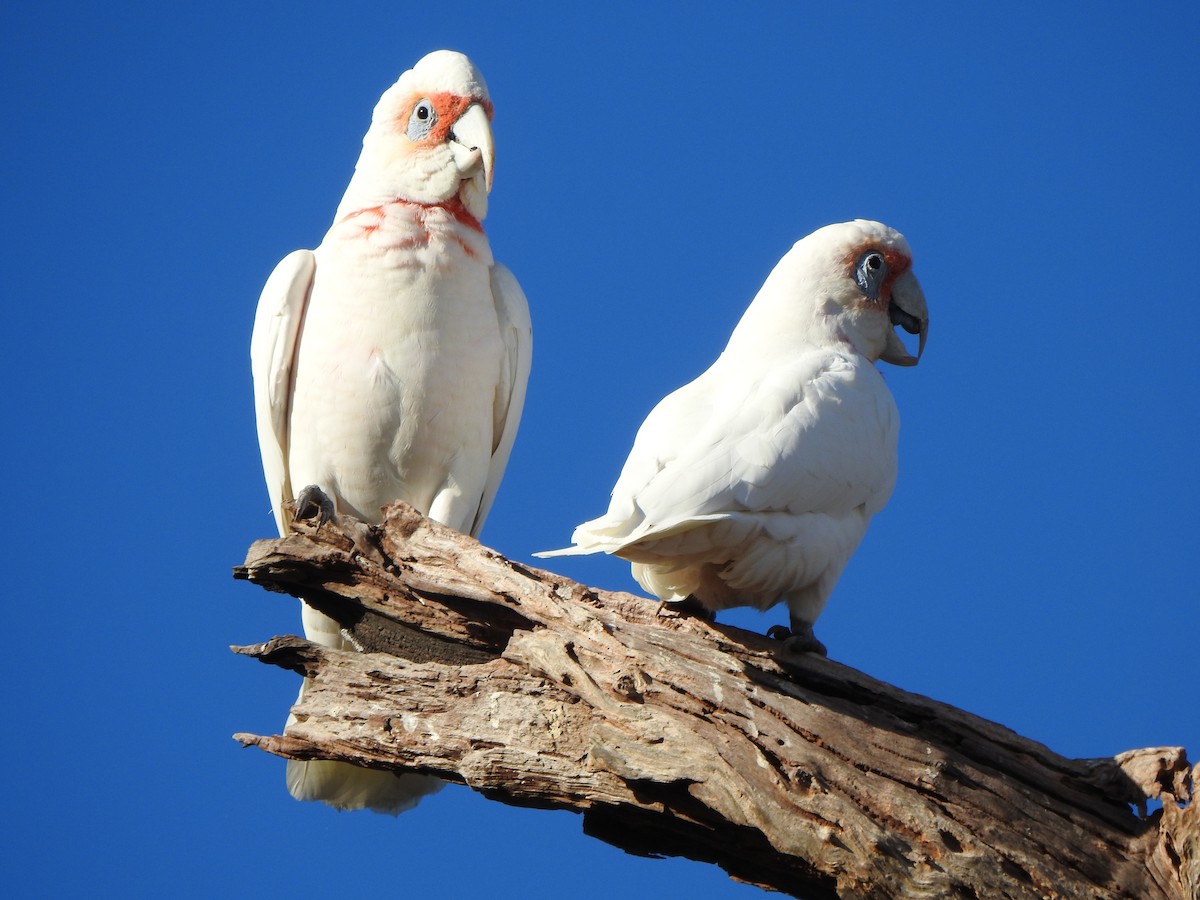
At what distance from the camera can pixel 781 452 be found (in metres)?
6.06

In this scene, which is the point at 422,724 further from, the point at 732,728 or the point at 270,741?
the point at 732,728

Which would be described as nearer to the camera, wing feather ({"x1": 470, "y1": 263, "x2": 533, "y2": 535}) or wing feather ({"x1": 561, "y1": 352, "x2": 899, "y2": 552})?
wing feather ({"x1": 561, "y1": 352, "x2": 899, "y2": 552})

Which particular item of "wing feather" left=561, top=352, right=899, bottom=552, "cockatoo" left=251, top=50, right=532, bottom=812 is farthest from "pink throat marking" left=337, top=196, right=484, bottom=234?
"wing feather" left=561, top=352, right=899, bottom=552

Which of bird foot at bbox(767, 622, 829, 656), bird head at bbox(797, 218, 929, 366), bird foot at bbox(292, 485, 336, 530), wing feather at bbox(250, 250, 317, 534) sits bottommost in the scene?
bird foot at bbox(767, 622, 829, 656)

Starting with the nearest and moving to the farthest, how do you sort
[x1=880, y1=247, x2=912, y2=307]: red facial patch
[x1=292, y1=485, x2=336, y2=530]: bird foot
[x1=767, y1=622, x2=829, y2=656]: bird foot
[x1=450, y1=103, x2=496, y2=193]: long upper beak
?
[x1=767, y1=622, x2=829, y2=656]: bird foot < [x1=292, y1=485, x2=336, y2=530]: bird foot < [x1=880, y1=247, x2=912, y2=307]: red facial patch < [x1=450, y1=103, x2=496, y2=193]: long upper beak

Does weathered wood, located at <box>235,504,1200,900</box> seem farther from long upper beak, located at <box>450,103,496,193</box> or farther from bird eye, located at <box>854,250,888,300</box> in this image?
long upper beak, located at <box>450,103,496,193</box>

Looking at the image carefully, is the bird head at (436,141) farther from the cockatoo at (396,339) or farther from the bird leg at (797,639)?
the bird leg at (797,639)

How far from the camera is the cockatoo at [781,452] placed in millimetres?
5840

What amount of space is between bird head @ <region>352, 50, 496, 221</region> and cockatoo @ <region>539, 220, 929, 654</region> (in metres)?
1.69

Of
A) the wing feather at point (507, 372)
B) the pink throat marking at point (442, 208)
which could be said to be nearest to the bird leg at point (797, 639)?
the wing feather at point (507, 372)

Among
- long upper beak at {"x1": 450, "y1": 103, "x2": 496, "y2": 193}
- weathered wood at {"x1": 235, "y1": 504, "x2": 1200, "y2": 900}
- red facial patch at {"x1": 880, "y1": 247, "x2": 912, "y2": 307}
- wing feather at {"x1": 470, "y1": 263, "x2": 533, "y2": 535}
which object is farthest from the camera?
wing feather at {"x1": 470, "y1": 263, "x2": 533, "y2": 535}

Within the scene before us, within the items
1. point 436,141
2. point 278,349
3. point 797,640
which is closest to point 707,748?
point 797,640

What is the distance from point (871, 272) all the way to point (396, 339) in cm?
249

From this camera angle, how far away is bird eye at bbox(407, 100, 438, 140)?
25.4ft
